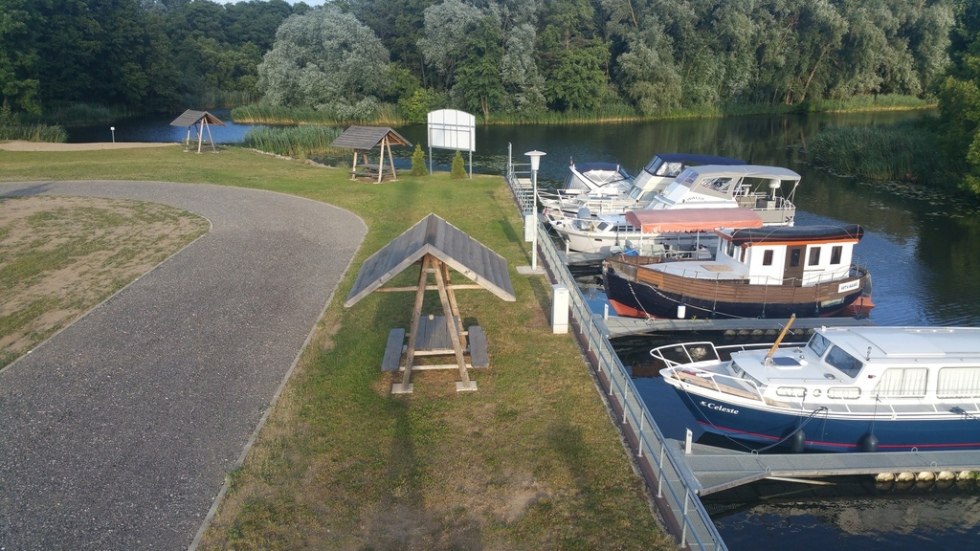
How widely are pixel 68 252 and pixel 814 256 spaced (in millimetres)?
22067

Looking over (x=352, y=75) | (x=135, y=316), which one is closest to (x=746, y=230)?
(x=135, y=316)

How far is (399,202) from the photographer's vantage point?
1129 inches

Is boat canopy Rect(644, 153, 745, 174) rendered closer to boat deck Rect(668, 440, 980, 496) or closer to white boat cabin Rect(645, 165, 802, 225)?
white boat cabin Rect(645, 165, 802, 225)

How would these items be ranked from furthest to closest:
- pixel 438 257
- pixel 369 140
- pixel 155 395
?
1. pixel 369 140
2. pixel 155 395
3. pixel 438 257

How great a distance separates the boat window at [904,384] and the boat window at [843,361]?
44cm

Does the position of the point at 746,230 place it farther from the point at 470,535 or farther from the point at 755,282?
the point at 470,535

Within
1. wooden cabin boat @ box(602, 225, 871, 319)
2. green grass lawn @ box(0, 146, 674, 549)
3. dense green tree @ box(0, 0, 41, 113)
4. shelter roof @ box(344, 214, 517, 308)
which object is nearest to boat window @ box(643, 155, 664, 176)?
wooden cabin boat @ box(602, 225, 871, 319)

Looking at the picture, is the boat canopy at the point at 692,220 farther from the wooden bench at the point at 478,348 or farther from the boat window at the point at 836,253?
the wooden bench at the point at 478,348

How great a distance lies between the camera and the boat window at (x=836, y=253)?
A: 19.0 metres

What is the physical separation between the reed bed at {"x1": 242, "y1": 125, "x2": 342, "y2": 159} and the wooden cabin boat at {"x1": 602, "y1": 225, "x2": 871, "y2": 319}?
3199cm

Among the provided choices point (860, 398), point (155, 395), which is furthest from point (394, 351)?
point (860, 398)

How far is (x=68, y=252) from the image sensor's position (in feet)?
66.9

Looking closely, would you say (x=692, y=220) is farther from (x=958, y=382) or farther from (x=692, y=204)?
(x=958, y=382)

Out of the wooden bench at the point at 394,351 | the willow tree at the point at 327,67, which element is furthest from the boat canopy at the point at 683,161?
the willow tree at the point at 327,67
